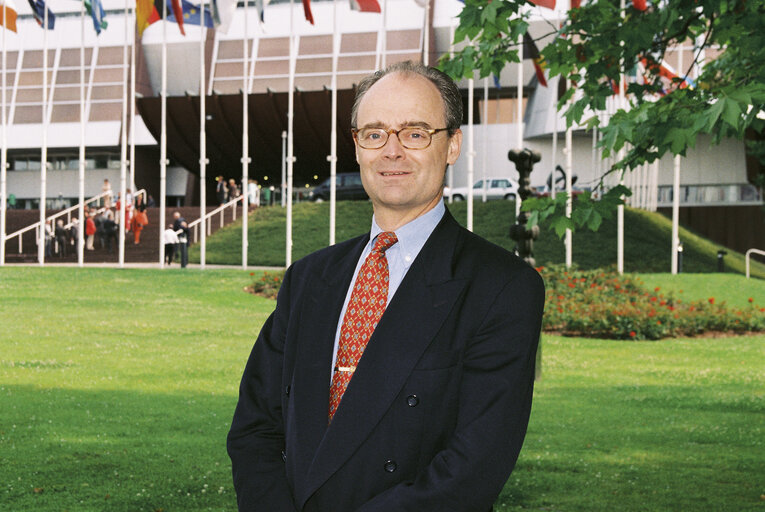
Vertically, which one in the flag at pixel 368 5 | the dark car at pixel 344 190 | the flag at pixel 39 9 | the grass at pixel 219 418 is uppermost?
the flag at pixel 39 9

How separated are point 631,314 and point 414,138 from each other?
1591 centimetres

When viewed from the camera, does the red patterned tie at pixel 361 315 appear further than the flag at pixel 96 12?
No

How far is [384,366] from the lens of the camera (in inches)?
102

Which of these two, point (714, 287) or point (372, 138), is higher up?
point (372, 138)

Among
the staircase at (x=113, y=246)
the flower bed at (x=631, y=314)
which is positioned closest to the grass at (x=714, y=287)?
the flower bed at (x=631, y=314)

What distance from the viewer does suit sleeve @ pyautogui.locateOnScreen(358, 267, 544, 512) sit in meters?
2.46

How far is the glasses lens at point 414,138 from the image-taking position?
2.75 m

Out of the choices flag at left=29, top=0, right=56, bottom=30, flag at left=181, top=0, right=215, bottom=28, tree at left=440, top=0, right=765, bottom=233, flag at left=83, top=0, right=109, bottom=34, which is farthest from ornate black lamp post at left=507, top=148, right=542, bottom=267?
flag at left=29, top=0, right=56, bottom=30

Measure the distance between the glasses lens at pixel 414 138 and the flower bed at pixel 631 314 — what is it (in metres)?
15.2

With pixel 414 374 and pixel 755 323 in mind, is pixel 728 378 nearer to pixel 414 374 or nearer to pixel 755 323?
pixel 755 323

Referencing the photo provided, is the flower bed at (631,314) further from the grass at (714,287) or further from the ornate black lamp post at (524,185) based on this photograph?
the ornate black lamp post at (524,185)

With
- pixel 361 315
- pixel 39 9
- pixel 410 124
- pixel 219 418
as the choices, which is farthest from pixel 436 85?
pixel 39 9

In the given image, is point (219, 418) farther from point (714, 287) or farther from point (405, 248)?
point (714, 287)

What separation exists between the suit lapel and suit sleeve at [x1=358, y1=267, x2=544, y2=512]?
143 millimetres
